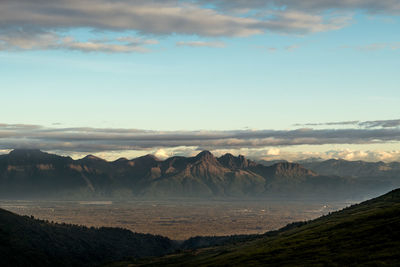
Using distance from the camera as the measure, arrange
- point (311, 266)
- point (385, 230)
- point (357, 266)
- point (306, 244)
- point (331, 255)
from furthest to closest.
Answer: point (306, 244) < point (385, 230) < point (331, 255) < point (311, 266) < point (357, 266)

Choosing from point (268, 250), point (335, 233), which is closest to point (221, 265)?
point (268, 250)

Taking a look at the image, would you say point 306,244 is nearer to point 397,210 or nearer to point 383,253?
point 397,210

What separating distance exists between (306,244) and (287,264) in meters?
35.3

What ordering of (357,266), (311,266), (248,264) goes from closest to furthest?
(357,266), (311,266), (248,264)

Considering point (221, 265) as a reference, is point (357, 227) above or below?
above

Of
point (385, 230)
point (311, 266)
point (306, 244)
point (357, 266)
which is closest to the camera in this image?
point (357, 266)

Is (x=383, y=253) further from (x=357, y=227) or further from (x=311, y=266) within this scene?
(x=357, y=227)

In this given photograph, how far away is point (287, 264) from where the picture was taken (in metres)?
146

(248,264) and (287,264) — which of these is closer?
(287,264)

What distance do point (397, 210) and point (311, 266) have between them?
72910 mm

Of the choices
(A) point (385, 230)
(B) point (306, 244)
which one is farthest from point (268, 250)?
(A) point (385, 230)

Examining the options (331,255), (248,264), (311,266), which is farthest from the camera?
(248,264)

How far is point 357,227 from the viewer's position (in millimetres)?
182875

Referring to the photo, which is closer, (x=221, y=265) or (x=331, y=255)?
(x=331, y=255)
